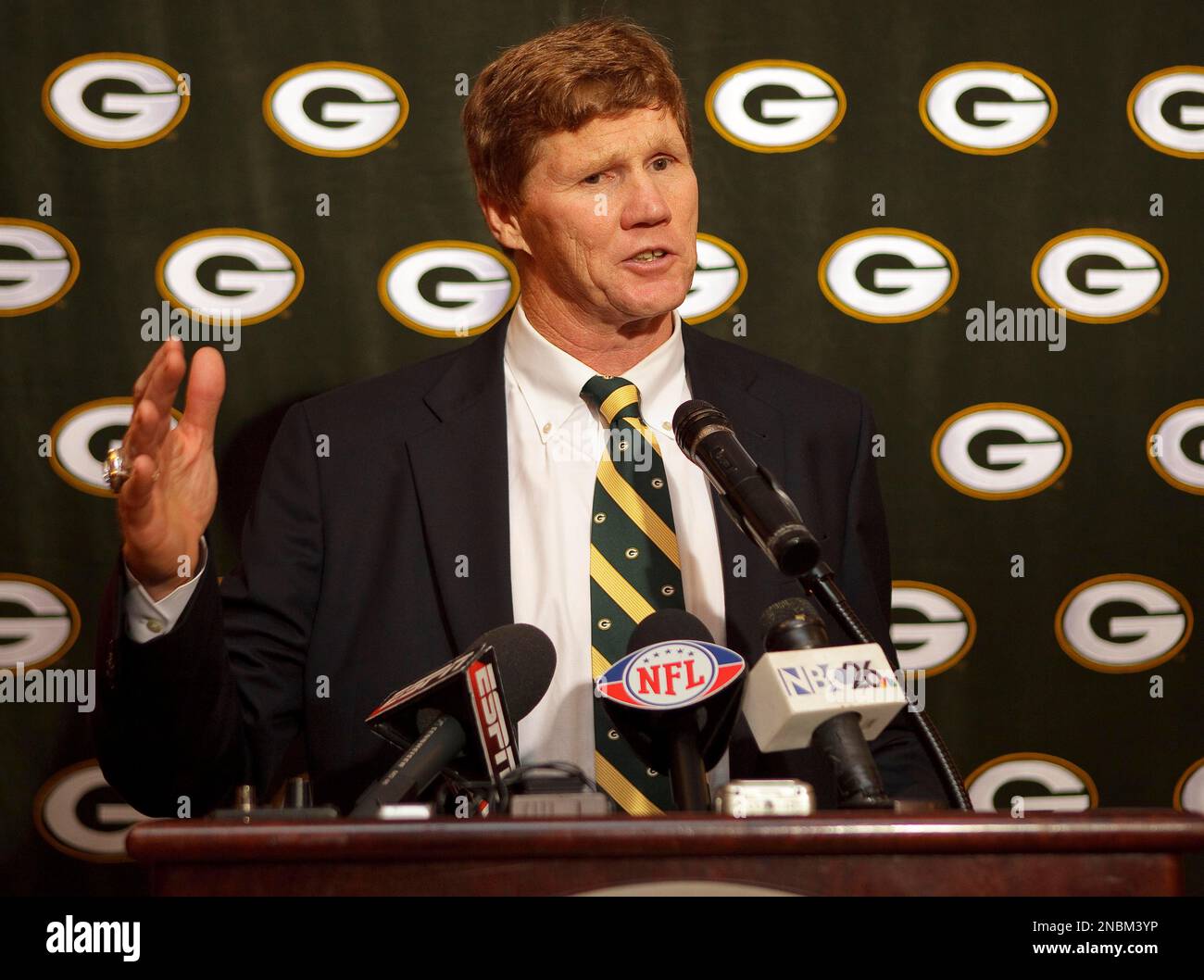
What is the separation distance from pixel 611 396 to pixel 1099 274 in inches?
41.3

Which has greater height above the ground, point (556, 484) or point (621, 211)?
point (621, 211)

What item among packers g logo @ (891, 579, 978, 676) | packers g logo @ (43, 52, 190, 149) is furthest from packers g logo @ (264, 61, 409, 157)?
packers g logo @ (891, 579, 978, 676)

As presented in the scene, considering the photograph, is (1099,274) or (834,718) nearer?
(834,718)

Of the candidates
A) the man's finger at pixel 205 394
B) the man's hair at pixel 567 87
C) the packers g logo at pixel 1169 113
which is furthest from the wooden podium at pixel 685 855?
the packers g logo at pixel 1169 113

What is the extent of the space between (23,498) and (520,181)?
3.35 feet

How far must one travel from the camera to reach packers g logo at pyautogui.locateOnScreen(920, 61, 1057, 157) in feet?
7.61

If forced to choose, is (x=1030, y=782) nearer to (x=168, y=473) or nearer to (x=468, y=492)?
(x=468, y=492)

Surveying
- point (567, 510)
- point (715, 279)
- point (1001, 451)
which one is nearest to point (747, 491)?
point (567, 510)

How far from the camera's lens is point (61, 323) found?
219 centimetres

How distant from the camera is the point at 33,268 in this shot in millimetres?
2191

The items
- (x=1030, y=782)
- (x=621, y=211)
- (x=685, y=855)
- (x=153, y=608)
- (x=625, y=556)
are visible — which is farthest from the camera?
(x=1030, y=782)

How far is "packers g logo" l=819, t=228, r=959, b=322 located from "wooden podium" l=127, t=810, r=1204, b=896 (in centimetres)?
155

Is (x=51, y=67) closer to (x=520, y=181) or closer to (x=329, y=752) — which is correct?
(x=520, y=181)
